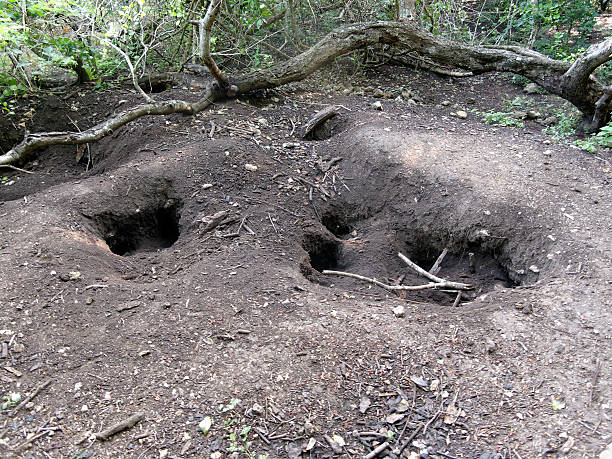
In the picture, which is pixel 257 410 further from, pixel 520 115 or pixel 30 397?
pixel 520 115

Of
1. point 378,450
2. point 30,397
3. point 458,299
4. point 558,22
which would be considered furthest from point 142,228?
point 558,22

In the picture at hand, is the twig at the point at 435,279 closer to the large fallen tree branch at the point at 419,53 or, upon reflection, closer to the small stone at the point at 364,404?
the small stone at the point at 364,404

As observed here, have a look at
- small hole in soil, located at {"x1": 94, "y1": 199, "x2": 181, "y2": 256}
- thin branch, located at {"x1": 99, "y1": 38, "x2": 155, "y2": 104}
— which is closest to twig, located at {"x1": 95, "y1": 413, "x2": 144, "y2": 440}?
small hole in soil, located at {"x1": 94, "y1": 199, "x2": 181, "y2": 256}

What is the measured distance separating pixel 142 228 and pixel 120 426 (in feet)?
7.49

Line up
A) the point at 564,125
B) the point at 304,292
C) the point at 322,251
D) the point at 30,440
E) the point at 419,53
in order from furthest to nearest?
the point at 419,53, the point at 564,125, the point at 322,251, the point at 304,292, the point at 30,440

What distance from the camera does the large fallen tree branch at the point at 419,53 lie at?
476cm

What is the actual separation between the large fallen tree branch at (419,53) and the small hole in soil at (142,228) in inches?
36.8

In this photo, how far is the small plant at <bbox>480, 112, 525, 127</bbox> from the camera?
5.45m

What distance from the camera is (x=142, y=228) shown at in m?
4.41

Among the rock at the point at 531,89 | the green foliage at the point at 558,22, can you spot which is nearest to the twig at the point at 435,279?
the rock at the point at 531,89

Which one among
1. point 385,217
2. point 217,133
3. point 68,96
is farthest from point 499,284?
point 68,96

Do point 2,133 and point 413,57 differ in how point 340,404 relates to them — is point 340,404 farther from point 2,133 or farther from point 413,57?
point 413,57

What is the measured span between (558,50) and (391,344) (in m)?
6.08

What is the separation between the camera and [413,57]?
6938 millimetres
